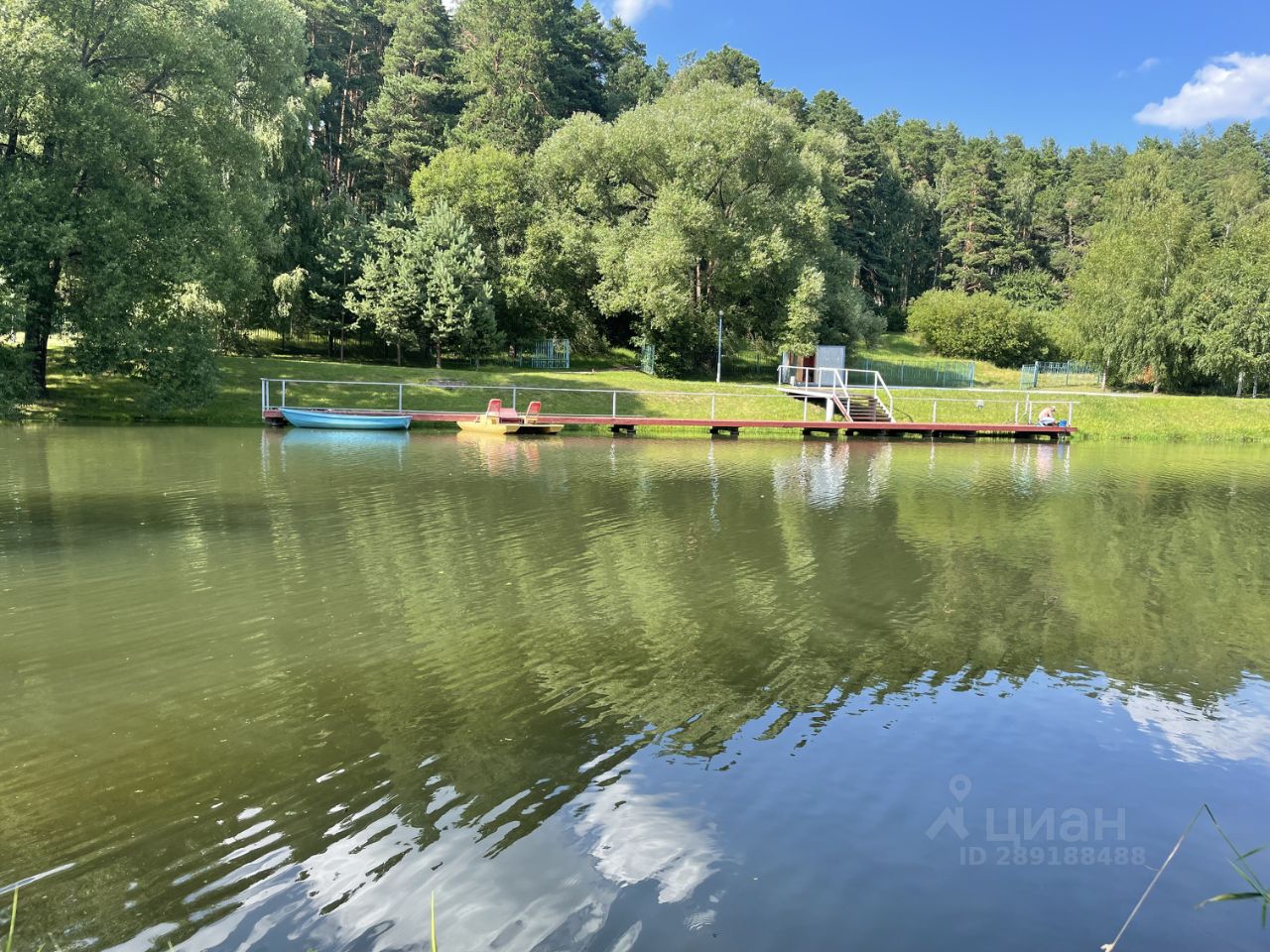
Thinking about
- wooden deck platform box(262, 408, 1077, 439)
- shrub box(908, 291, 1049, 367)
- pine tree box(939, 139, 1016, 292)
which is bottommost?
wooden deck platform box(262, 408, 1077, 439)

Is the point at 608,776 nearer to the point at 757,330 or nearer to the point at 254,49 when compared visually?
the point at 254,49

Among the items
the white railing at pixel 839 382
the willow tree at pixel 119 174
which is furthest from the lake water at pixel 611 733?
the white railing at pixel 839 382

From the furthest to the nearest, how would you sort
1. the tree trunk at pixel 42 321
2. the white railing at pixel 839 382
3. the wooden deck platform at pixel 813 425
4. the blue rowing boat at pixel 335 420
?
the white railing at pixel 839 382 < the wooden deck platform at pixel 813 425 < the blue rowing boat at pixel 335 420 < the tree trunk at pixel 42 321

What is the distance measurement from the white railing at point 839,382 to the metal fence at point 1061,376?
12.3 metres

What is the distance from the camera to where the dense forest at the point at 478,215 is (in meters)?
27.6

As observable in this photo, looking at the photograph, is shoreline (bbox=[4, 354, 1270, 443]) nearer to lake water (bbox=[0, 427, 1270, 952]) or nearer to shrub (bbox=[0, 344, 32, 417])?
shrub (bbox=[0, 344, 32, 417])

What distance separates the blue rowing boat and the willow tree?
144 inches

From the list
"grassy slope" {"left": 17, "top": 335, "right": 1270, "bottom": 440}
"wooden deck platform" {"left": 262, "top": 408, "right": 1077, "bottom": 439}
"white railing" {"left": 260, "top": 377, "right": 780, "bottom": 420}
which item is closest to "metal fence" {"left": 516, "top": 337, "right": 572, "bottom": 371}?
"grassy slope" {"left": 17, "top": 335, "right": 1270, "bottom": 440}

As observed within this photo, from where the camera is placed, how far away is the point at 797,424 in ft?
120

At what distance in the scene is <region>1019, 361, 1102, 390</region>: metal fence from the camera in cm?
5828

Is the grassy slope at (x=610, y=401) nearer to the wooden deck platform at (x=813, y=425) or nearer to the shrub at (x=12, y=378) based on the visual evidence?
the wooden deck platform at (x=813, y=425)

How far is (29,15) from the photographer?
25453 mm

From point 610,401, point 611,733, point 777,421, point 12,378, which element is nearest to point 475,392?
point 610,401

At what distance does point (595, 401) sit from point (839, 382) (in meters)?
14.6
